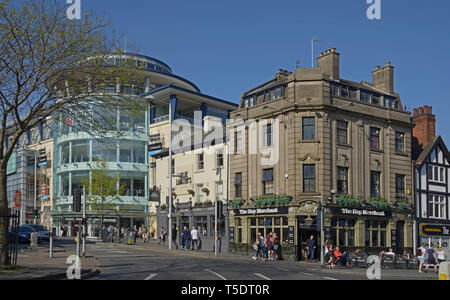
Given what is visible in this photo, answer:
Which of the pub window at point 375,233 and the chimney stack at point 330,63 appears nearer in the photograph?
the pub window at point 375,233

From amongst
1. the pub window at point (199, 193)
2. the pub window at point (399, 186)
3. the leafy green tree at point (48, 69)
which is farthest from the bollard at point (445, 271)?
the pub window at point (199, 193)

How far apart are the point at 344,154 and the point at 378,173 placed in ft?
13.1

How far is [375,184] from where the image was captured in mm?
38781

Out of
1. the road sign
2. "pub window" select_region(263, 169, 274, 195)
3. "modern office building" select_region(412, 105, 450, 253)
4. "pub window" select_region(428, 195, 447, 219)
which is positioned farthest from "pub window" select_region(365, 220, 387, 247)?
the road sign

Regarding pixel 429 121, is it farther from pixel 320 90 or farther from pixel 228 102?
pixel 228 102

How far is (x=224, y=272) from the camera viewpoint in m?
21.0

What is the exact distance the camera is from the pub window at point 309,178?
1399 inches

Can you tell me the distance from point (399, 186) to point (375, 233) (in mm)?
4781

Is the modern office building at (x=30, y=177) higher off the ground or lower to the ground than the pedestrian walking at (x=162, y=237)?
higher

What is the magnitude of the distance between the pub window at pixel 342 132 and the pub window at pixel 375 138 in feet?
8.74

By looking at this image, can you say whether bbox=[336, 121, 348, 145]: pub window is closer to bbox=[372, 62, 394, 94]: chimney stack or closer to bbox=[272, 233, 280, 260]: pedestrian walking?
bbox=[372, 62, 394, 94]: chimney stack

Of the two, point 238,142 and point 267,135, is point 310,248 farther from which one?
point 238,142
